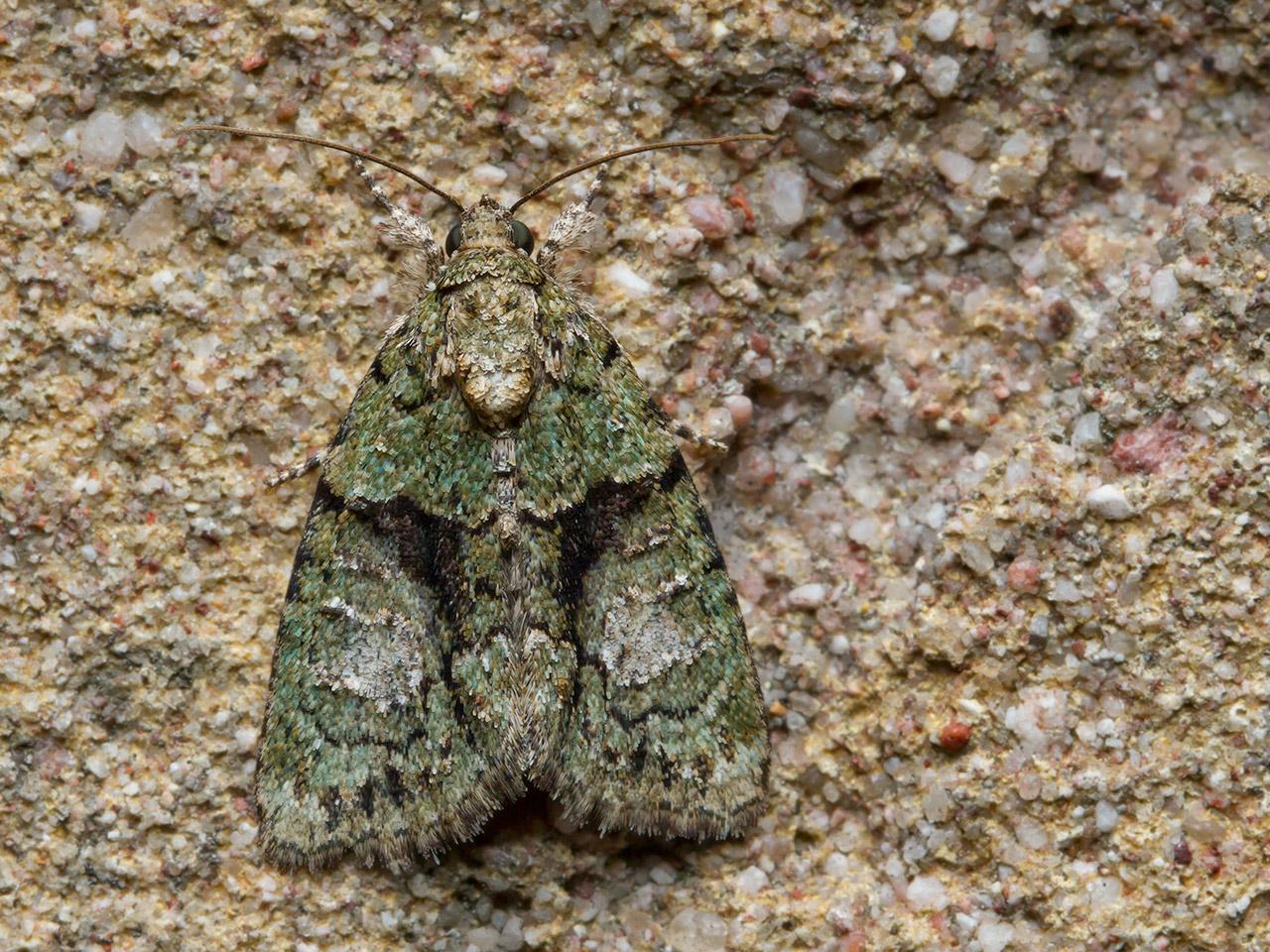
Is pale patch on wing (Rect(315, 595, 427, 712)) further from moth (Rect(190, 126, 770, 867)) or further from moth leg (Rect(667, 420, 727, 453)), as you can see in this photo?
moth leg (Rect(667, 420, 727, 453))

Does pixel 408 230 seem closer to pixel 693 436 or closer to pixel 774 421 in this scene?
pixel 693 436

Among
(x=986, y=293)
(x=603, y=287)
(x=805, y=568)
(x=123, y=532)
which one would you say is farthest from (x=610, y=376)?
(x=123, y=532)

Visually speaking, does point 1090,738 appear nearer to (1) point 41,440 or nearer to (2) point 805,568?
(2) point 805,568

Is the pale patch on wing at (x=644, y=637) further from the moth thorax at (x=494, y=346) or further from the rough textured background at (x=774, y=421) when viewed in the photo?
the moth thorax at (x=494, y=346)

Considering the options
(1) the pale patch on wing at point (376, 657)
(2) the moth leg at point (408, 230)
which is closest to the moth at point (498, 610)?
(1) the pale patch on wing at point (376, 657)

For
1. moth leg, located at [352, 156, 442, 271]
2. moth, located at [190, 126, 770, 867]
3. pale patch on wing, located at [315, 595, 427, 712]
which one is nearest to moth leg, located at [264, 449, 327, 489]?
moth, located at [190, 126, 770, 867]

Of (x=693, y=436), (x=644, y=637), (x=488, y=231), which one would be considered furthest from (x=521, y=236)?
(x=644, y=637)
